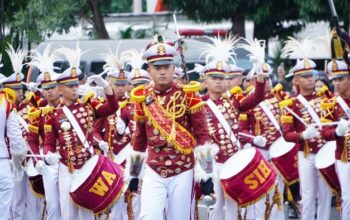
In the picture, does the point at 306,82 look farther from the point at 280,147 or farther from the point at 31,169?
the point at 31,169

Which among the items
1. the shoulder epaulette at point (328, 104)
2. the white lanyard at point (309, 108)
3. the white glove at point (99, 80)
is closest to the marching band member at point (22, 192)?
the white glove at point (99, 80)

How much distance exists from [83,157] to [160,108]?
8.48 feet

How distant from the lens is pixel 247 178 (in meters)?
15.1

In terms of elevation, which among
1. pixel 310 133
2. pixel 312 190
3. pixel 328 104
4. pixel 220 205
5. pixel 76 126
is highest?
pixel 328 104

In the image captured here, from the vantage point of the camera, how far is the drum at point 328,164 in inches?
642

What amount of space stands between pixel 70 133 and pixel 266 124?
346 centimetres

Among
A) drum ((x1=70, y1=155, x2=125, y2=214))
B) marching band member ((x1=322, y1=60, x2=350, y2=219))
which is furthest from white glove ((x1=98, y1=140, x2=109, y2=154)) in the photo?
marching band member ((x1=322, y1=60, x2=350, y2=219))

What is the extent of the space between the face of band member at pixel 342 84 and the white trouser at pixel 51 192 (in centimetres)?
353

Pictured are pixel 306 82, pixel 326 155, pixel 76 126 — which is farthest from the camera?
pixel 306 82

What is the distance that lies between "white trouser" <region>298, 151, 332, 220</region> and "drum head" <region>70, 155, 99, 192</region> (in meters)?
2.88

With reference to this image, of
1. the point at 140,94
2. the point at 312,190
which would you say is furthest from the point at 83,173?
the point at 312,190

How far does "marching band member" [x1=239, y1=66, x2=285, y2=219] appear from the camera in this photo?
17.3 m

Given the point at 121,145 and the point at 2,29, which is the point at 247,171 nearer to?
the point at 121,145

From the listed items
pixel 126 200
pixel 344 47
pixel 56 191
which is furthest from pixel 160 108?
pixel 126 200
